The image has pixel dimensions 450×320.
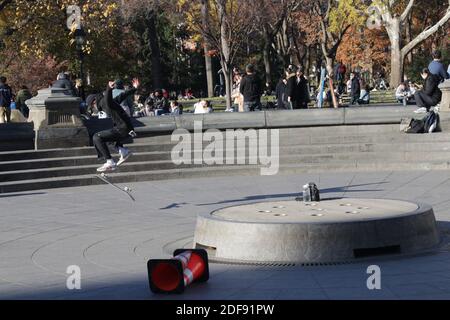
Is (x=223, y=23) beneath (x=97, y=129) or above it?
above

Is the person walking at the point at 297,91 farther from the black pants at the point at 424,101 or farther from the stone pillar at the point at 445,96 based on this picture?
the stone pillar at the point at 445,96

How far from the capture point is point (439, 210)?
48.7ft

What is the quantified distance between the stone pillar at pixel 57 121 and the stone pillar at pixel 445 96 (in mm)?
8283

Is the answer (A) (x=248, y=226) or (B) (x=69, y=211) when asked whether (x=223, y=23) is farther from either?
(A) (x=248, y=226)

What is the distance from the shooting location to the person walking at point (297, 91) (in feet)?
83.6

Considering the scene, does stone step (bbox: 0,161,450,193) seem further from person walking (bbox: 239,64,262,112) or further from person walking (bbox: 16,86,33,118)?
person walking (bbox: 16,86,33,118)

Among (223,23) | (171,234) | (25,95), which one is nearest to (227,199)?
(171,234)

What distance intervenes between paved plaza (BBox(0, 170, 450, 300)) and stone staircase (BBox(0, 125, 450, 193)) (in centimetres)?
56

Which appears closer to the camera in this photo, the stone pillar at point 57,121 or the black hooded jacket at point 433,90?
the stone pillar at point 57,121

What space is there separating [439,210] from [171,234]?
4283 mm

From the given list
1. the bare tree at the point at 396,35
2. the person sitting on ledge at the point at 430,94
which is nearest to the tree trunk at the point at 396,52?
the bare tree at the point at 396,35

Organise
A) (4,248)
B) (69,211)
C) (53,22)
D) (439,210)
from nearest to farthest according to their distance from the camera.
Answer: (4,248)
(439,210)
(69,211)
(53,22)

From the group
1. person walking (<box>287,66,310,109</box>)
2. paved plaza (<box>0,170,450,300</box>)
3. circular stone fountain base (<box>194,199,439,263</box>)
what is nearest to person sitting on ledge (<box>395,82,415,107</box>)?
person walking (<box>287,66,310,109</box>)
